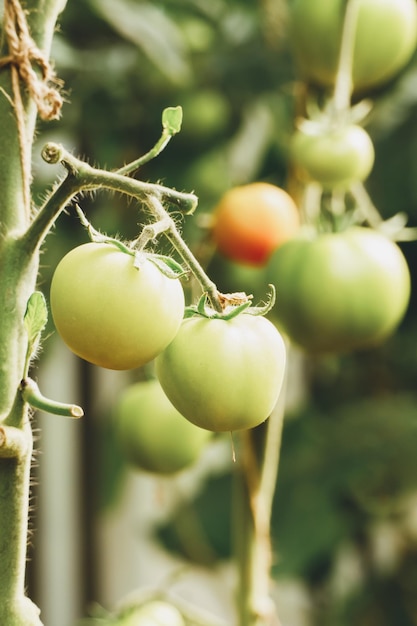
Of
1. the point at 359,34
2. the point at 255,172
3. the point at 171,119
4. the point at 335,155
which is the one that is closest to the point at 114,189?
the point at 171,119

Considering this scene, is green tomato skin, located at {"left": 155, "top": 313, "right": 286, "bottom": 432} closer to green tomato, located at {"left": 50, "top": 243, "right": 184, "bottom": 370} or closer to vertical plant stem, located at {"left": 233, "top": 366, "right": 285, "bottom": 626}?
green tomato, located at {"left": 50, "top": 243, "right": 184, "bottom": 370}

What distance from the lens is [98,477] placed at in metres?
1.19

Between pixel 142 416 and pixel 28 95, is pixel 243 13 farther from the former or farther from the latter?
pixel 28 95

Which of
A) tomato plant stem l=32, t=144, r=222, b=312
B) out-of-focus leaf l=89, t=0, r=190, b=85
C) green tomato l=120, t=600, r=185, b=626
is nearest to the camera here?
tomato plant stem l=32, t=144, r=222, b=312

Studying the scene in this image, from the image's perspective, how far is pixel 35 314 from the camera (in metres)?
0.26

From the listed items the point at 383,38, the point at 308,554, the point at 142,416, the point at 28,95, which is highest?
the point at 383,38

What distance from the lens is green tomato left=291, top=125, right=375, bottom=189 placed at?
51cm

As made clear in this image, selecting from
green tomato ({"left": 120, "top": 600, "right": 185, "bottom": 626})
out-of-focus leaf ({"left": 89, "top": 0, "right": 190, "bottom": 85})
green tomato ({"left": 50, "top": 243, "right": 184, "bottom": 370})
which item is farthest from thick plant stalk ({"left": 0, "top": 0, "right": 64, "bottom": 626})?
out-of-focus leaf ({"left": 89, "top": 0, "right": 190, "bottom": 85})

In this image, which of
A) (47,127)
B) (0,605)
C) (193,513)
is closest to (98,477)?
(193,513)

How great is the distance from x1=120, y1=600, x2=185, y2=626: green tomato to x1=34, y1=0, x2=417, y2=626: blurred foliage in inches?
12.4

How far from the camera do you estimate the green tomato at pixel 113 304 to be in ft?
0.88

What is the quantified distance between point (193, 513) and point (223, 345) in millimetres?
743

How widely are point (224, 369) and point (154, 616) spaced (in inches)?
10.1

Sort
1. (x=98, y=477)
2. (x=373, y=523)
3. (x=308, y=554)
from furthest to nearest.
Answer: (x=98, y=477)
(x=373, y=523)
(x=308, y=554)
